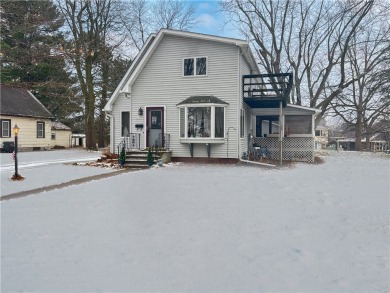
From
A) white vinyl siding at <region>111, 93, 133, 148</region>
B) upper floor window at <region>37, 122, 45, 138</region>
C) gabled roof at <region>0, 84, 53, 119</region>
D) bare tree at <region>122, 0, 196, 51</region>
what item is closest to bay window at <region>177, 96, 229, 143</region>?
white vinyl siding at <region>111, 93, 133, 148</region>

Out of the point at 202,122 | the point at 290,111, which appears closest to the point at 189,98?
the point at 202,122

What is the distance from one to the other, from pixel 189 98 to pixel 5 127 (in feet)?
50.7

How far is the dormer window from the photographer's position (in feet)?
47.0

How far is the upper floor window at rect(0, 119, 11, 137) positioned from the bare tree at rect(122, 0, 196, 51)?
42.7ft

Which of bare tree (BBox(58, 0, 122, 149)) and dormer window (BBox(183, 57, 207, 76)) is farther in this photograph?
bare tree (BBox(58, 0, 122, 149))

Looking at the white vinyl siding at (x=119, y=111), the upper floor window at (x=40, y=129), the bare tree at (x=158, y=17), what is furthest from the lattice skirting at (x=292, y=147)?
the upper floor window at (x=40, y=129)

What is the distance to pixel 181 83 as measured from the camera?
1464cm

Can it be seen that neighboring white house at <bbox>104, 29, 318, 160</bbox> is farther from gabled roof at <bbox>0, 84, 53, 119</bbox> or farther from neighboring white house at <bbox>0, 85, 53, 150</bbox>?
gabled roof at <bbox>0, 84, 53, 119</bbox>

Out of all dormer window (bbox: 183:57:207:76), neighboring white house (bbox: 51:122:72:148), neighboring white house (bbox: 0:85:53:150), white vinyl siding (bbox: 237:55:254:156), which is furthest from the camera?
neighboring white house (bbox: 51:122:72:148)

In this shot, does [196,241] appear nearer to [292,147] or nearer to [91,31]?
[292,147]

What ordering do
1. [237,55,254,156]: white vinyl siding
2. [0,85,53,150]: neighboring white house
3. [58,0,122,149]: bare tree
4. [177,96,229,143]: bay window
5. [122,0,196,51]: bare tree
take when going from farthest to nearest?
[122,0,196,51]: bare tree → [58,0,122,149]: bare tree → [0,85,53,150]: neighboring white house → [237,55,254,156]: white vinyl siding → [177,96,229,143]: bay window

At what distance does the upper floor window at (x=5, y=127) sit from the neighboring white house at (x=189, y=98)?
35.0ft

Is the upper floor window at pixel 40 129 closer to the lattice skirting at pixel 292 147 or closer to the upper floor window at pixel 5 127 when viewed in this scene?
the upper floor window at pixel 5 127

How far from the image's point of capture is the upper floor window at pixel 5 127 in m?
21.2
